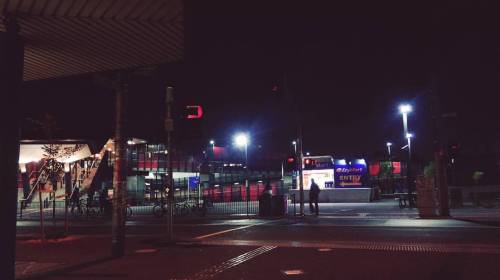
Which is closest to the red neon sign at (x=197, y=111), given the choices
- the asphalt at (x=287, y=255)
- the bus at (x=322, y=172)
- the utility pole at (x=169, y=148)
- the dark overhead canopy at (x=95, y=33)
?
the utility pole at (x=169, y=148)

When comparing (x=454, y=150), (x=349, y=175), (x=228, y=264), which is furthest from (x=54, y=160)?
(x=349, y=175)

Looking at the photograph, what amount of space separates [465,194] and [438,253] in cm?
2664

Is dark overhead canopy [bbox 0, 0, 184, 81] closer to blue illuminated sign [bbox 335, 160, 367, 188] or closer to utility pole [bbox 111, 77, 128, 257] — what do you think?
utility pole [bbox 111, 77, 128, 257]

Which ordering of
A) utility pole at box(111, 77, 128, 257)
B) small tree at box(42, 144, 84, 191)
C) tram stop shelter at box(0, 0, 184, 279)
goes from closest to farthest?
tram stop shelter at box(0, 0, 184, 279) → utility pole at box(111, 77, 128, 257) → small tree at box(42, 144, 84, 191)

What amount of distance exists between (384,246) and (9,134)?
27.2ft

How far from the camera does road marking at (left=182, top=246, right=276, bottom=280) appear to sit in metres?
8.38

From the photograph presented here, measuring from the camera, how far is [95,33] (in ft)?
27.5

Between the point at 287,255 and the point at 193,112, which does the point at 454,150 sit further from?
the point at 287,255

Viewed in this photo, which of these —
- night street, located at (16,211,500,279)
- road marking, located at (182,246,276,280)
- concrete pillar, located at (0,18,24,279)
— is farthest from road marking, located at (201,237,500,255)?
concrete pillar, located at (0,18,24,279)

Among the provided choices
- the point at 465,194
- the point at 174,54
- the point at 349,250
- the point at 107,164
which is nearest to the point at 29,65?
the point at 174,54

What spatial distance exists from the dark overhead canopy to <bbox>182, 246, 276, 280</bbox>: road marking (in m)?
4.29

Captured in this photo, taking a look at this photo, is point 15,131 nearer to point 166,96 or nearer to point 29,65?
point 29,65

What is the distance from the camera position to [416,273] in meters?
8.02

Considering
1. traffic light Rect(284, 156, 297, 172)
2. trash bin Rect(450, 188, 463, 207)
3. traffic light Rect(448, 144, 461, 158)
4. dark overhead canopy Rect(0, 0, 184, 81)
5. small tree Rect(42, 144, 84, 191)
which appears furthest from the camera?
trash bin Rect(450, 188, 463, 207)
